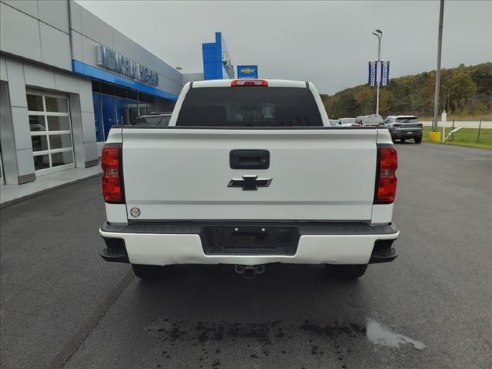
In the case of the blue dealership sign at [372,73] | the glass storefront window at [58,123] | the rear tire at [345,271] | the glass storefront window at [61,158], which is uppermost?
the blue dealership sign at [372,73]

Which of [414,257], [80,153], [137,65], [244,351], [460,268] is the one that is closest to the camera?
[244,351]

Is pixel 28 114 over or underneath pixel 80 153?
over

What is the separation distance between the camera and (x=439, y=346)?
290 centimetres

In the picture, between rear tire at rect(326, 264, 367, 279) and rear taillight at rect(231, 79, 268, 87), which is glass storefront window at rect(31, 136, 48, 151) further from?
rear tire at rect(326, 264, 367, 279)

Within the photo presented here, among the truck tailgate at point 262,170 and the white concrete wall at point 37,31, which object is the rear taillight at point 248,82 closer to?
the truck tailgate at point 262,170

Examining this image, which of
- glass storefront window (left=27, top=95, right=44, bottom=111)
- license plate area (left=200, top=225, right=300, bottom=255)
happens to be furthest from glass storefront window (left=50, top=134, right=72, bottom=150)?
license plate area (left=200, top=225, right=300, bottom=255)

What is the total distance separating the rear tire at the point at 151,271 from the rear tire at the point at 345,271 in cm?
166

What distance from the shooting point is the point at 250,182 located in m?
2.86

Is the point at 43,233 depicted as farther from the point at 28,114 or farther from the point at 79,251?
the point at 28,114

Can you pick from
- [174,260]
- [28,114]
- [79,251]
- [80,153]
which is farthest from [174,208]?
[80,153]

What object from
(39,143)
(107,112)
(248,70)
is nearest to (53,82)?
(39,143)

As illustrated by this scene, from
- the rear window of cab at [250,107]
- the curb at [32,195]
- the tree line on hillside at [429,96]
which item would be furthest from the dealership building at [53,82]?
the tree line on hillside at [429,96]

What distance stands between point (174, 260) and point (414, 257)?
127 inches

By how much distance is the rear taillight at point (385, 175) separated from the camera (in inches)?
111
